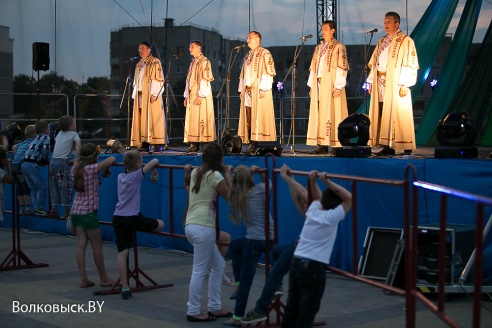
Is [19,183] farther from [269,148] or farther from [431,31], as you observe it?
[431,31]

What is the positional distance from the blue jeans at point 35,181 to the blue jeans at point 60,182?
25 cm

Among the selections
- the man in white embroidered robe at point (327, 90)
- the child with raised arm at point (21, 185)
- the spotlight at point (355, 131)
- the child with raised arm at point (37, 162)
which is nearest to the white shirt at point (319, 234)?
the spotlight at point (355, 131)

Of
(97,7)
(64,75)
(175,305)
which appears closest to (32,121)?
(64,75)

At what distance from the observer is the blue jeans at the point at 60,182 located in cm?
1001

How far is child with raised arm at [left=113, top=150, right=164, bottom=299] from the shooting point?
26.8 feet

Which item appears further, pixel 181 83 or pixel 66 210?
pixel 181 83

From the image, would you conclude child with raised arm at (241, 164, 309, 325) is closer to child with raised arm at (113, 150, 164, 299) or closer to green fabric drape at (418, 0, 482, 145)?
child with raised arm at (113, 150, 164, 299)

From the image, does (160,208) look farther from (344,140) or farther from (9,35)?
(9,35)

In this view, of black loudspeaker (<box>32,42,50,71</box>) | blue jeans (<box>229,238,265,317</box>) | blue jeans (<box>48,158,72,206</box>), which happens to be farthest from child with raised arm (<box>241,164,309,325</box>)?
black loudspeaker (<box>32,42,50,71</box>)

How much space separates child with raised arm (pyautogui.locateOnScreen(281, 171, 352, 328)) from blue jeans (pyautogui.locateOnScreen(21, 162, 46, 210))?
5.72 meters

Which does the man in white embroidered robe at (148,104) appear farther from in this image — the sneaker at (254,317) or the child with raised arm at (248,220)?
the sneaker at (254,317)

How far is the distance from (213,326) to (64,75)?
44.2 ft

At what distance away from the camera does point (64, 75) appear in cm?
1944

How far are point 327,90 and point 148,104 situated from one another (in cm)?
399
